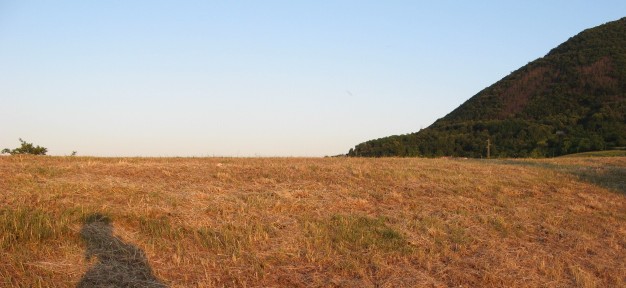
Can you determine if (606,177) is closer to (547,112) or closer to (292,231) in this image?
(292,231)

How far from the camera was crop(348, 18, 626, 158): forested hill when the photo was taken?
149 feet

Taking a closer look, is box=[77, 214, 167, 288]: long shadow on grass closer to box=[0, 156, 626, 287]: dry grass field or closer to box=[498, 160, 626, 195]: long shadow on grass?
box=[0, 156, 626, 287]: dry grass field

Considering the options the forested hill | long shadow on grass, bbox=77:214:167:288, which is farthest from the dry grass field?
the forested hill

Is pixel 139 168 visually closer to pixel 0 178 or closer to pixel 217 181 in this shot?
pixel 217 181

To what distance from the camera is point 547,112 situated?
2320 inches

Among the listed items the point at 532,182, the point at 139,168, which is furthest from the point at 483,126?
the point at 139,168

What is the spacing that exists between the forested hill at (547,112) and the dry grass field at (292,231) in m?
24.4

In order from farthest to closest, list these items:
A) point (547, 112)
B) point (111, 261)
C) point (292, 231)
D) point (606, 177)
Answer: point (547, 112), point (606, 177), point (292, 231), point (111, 261)

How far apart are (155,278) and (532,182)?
1001cm

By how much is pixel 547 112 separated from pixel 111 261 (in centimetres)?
5901

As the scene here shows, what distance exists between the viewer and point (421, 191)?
11.9 metres

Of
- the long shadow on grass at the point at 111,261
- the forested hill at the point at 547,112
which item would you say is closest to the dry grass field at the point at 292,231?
the long shadow on grass at the point at 111,261

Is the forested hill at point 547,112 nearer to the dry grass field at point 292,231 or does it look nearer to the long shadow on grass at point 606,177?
the long shadow on grass at point 606,177

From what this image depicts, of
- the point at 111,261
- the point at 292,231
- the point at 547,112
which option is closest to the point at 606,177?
the point at 292,231
